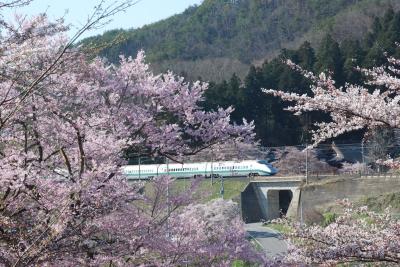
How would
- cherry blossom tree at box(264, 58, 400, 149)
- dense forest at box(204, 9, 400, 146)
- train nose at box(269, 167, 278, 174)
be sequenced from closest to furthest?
cherry blossom tree at box(264, 58, 400, 149), train nose at box(269, 167, 278, 174), dense forest at box(204, 9, 400, 146)

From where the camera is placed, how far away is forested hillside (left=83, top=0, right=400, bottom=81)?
70938 millimetres

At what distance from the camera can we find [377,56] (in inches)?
1617

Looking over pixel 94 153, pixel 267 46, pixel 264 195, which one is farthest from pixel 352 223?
pixel 267 46

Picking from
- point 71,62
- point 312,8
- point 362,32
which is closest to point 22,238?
point 71,62

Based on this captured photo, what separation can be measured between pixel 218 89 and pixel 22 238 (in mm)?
42391

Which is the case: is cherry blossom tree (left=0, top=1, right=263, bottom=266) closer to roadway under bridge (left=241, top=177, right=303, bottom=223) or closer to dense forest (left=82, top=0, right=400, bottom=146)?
roadway under bridge (left=241, top=177, right=303, bottom=223)

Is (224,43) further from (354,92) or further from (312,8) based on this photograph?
(354,92)

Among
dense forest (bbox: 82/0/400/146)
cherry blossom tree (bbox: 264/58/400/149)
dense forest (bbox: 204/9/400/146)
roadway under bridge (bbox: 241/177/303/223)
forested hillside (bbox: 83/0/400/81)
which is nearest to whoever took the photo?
cherry blossom tree (bbox: 264/58/400/149)

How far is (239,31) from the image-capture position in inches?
A: 3482

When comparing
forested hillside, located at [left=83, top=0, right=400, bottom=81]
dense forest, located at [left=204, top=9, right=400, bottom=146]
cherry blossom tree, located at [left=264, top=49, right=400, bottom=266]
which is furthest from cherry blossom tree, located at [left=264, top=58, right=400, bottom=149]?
forested hillside, located at [left=83, top=0, right=400, bottom=81]

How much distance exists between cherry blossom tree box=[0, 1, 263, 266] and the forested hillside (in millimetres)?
60362

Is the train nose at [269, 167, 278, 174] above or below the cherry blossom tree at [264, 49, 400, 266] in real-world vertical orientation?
below

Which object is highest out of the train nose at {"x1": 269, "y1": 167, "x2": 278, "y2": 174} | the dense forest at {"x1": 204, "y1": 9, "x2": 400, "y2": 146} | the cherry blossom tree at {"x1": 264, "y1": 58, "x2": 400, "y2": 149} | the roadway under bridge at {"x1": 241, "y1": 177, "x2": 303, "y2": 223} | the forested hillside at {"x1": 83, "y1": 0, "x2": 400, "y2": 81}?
the forested hillside at {"x1": 83, "y1": 0, "x2": 400, "y2": 81}

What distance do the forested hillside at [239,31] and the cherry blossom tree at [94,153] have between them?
6036 centimetres
